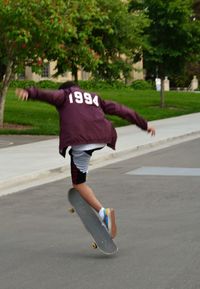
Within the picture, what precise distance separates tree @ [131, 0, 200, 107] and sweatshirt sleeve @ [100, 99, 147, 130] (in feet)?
94.6

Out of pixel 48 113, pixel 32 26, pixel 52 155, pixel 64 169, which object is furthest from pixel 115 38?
pixel 64 169

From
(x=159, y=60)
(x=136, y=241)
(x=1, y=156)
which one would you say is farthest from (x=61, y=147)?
(x=159, y=60)

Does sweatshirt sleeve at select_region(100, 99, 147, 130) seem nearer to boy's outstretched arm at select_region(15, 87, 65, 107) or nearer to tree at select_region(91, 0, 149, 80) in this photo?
boy's outstretched arm at select_region(15, 87, 65, 107)

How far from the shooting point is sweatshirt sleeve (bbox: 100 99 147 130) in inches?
281

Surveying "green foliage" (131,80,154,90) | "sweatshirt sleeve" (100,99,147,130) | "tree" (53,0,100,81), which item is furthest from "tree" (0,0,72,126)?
"green foliage" (131,80,154,90)

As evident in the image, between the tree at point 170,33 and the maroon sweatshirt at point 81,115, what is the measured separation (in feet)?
94.9

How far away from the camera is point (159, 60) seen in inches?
1425

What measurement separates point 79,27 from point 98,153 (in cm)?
992

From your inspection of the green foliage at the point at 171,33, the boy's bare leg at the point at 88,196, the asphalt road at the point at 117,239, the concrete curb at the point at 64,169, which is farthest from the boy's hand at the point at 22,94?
the green foliage at the point at 171,33

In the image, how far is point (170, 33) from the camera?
37.0 m

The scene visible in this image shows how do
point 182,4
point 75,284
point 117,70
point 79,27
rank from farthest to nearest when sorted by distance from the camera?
point 182,4, point 117,70, point 79,27, point 75,284

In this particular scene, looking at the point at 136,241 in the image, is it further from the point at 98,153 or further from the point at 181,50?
the point at 181,50

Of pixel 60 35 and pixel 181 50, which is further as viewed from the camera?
pixel 181 50

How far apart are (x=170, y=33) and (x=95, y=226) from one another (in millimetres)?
30787
